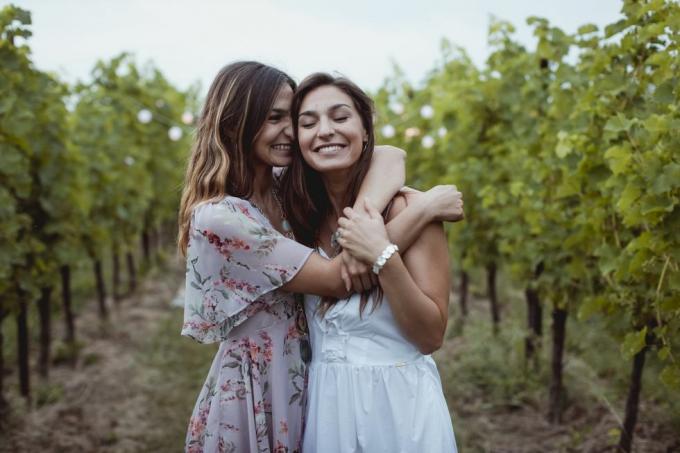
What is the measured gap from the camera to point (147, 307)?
34.8 feet

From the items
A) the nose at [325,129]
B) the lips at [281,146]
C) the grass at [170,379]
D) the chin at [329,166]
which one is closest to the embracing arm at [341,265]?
the chin at [329,166]

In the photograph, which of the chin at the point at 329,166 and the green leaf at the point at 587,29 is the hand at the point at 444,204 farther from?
the green leaf at the point at 587,29

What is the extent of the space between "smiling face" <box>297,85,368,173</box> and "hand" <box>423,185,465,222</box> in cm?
32

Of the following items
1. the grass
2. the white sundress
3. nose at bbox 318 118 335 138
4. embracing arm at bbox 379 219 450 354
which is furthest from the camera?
the grass

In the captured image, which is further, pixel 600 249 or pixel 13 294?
pixel 13 294

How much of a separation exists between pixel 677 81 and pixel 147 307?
9.05 m

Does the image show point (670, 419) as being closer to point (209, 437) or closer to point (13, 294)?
point (209, 437)

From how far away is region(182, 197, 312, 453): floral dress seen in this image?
90.0 inches

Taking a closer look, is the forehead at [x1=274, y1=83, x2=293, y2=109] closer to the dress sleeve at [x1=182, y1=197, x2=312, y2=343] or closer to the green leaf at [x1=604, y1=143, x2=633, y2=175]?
the dress sleeve at [x1=182, y1=197, x2=312, y2=343]

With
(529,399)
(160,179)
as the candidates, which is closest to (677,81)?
(529,399)

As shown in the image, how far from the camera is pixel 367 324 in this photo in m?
2.28

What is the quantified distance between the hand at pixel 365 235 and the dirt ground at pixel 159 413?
2675mm

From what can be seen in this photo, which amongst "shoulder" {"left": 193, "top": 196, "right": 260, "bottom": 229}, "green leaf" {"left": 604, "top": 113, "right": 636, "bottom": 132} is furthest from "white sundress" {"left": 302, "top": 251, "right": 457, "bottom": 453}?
"green leaf" {"left": 604, "top": 113, "right": 636, "bottom": 132}

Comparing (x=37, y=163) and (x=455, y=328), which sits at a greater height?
(x=37, y=163)
